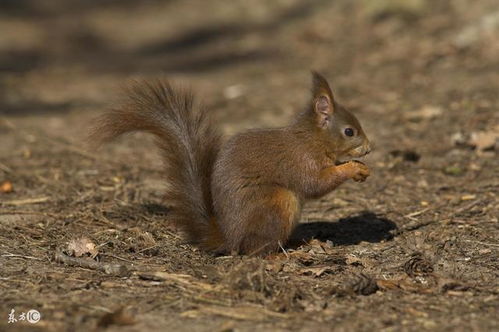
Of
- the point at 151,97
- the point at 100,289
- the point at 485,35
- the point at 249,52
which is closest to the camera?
the point at 100,289

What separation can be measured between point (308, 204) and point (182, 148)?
4.50 ft

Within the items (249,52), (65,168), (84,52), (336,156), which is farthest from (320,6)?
(336,156)

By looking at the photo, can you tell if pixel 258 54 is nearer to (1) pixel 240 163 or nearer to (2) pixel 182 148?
(2) pixel 182 148

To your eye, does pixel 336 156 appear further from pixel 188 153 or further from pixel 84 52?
pixel 84 52

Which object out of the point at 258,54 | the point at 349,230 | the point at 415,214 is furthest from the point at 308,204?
the point at 258,54

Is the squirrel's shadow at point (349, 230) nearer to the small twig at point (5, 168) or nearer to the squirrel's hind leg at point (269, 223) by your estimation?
the squirrel's hind leg at point (269, 223)

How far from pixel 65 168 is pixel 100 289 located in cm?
262

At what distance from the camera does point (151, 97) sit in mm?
3707

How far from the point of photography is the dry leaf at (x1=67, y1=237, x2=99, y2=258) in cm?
363

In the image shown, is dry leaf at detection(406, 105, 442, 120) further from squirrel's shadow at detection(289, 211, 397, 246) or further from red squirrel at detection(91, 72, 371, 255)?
red squirrel at detection(91, 72, 371, 255)

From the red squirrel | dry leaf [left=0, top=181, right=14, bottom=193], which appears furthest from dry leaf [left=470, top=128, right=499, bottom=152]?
dry leaf [left=0, top=181, right=14, bottom=193]

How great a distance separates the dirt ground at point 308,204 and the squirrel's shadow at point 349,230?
2 centimetres

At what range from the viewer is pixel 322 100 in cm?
389

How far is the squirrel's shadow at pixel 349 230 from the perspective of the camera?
13.5ft
